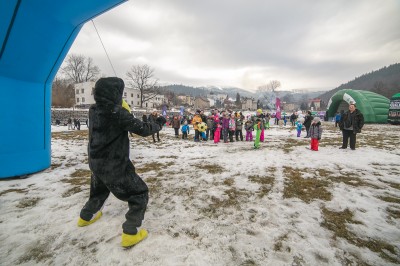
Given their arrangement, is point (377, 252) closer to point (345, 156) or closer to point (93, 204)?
point (93, 204)

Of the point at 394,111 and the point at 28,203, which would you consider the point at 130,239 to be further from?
the point at 394,111

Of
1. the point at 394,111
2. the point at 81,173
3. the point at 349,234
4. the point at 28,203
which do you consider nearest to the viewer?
the point at 349,234

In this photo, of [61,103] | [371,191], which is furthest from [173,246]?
[61,103]

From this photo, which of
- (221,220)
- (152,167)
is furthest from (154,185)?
(221,220)

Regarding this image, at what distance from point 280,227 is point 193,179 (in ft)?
7.45

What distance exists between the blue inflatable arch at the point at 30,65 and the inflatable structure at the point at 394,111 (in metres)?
29.9

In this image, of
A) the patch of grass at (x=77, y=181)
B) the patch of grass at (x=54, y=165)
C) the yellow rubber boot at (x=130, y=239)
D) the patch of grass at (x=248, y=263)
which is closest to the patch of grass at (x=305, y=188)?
the patch of grass at (x=248, y=263)

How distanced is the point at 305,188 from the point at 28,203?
4922 millimetres

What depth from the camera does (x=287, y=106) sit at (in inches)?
5522

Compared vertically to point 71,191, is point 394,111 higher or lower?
higher

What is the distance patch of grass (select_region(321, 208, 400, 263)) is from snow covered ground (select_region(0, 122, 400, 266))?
1cm

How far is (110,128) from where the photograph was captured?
227 cm

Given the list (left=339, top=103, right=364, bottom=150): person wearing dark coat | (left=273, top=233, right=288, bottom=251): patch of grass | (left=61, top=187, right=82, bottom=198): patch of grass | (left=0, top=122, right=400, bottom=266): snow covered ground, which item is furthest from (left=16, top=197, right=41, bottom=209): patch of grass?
(left=339, top=103, right=364, bottom=150): person wearing dark coat

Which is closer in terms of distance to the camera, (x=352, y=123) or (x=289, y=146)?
(x=352, y=123)
